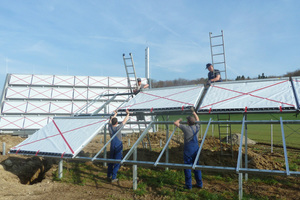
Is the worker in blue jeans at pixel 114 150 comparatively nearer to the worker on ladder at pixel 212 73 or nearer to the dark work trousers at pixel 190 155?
the dark work trousers at pixel 190 155

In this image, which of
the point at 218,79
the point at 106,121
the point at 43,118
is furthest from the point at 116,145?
the point at 43,118

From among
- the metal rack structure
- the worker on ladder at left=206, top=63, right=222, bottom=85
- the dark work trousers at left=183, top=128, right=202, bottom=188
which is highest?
the worker on ladder at left=206, top=63, right=222, bottom=85

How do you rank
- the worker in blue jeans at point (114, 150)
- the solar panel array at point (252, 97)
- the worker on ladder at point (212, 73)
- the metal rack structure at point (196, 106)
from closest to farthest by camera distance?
the metal rack structure at point (196, 106)
the solar panel array at point (252, 97)
the worker in blue jeans at point (114, 150)
the worker on ladder at point (212, 73)

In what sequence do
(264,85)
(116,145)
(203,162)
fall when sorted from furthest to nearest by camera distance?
(203,162), (264,85), (116,145)

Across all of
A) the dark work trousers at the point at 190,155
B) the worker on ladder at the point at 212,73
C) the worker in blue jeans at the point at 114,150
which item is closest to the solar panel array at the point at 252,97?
the worker on ladder at the point at 212,73

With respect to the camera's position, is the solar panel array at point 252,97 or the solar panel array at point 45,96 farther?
the solar panel array at point 45,96

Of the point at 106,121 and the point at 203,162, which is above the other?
the point at 106,121

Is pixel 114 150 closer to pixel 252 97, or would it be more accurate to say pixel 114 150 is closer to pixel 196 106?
pixel 196 106

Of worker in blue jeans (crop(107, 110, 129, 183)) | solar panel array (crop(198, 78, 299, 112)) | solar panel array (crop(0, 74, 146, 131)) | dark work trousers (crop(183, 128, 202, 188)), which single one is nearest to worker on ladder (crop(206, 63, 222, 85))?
solar panel array (crop(198, 78, 299, 112))

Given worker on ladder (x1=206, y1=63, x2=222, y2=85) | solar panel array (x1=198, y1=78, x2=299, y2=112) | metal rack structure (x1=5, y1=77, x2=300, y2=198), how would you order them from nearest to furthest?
metal rack structure (x1=5, y1=77, x2=300, y2=198)
solar panel array (x1=198, y1=78, x2=299, y2=112)
worker on ladder (x1=206, y1=63, x2=222, y2=85)

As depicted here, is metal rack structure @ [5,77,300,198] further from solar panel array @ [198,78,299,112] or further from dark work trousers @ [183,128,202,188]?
dark work trousers @ [183,128,202,188]

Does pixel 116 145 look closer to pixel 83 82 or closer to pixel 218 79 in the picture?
pixel 218 79

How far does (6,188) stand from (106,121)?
4072 millimetres

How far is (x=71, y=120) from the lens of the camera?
1080 centimetres
